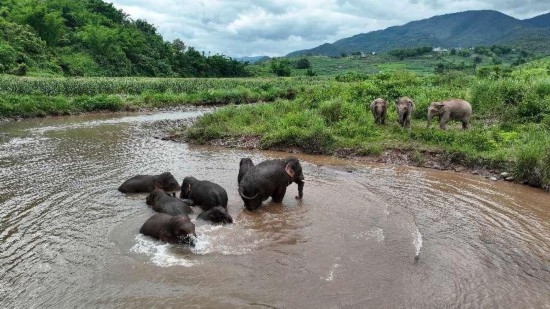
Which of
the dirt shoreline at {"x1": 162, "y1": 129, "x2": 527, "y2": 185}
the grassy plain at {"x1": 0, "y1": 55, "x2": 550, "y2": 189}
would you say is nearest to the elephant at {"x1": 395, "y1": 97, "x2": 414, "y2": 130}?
the grassy plain at {"x1": 0, "y1": 55, "x2": 550, "y2": 189}

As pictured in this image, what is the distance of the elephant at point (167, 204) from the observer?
9.70 meters

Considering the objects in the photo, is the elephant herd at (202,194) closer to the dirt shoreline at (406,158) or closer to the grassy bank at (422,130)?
the dirt shoreline at (406,158)

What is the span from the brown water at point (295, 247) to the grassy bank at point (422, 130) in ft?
4.07

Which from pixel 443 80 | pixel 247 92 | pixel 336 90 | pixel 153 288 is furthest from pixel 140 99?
pixel 153 288

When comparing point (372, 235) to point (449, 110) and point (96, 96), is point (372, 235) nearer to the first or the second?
point (449, 110)

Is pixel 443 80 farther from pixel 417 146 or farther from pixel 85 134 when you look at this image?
pixel 85 134

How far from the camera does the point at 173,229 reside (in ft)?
27.6

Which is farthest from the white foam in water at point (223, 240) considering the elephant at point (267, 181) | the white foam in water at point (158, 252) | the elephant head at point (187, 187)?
the elephant head at point (187, 187)

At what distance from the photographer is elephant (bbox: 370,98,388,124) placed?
19.9 metres

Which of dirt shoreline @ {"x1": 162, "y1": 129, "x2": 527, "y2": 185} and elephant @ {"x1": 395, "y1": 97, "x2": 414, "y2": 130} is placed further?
elephant @ {"x1": 395, "y1": 97, "x2": 414, "y2": 130}

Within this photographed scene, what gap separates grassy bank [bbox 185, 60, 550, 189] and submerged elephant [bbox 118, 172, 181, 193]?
7.29 metres

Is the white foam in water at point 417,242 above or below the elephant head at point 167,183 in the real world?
below

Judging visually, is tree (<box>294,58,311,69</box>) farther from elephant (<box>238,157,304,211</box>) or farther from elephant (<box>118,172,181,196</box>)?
elephant (<box>238,157,304,211</box>)

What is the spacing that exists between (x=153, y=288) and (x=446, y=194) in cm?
841
